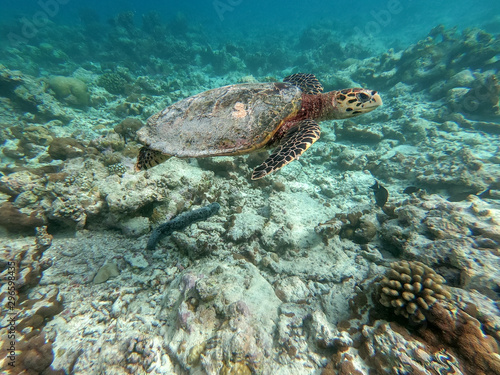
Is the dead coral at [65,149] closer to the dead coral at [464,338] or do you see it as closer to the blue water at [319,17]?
the dead coral at [464,338]

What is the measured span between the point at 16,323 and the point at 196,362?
8.24 feet

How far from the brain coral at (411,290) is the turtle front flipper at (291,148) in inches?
79.0

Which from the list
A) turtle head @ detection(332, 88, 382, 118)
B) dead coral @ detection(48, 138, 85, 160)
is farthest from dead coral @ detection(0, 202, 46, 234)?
turtle head @ detection(332, 88, 382, 118)

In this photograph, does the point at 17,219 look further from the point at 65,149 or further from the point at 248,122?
the point at 248,122

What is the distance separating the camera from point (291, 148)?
Answer: 2.82m

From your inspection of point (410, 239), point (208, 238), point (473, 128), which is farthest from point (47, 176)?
point (473, 128)

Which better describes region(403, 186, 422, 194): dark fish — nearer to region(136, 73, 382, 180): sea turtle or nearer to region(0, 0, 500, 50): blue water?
region(136, 73, 382, 180): sea turtle


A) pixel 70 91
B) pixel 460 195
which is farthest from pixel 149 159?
pixel 70 91

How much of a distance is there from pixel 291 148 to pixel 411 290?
229 cm

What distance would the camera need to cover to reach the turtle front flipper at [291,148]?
2598mm

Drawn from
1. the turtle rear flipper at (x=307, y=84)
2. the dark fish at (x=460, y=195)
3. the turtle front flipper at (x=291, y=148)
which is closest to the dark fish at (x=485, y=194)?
the dark fish at (x=460, y=195)

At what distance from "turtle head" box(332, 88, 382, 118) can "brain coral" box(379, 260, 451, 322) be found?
2.69m

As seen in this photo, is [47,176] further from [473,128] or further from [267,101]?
[473,128]

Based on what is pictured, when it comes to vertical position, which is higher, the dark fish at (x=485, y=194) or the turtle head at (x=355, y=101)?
the turtle head at (x=355, y=101)
